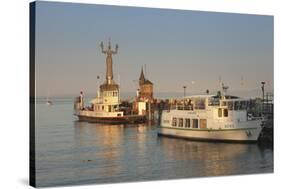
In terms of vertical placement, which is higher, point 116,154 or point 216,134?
point 216,134

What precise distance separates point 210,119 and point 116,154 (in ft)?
5.36

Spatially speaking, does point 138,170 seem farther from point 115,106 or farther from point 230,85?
point 230,85

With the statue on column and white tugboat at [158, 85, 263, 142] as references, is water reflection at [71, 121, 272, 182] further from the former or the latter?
the statue on column

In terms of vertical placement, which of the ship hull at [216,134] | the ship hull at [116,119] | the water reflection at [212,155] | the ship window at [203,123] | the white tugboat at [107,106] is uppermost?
the white tugboat at [107,106]

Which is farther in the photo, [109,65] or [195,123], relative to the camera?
[195,123]

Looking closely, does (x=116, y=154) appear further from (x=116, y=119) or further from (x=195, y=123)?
(x=195, y=123)

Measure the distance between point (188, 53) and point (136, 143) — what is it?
5.05 ft

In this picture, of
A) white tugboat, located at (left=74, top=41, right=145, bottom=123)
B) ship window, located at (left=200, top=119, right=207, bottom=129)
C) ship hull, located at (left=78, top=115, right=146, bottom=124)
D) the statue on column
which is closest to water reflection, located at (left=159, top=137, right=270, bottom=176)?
ship window, located at (left=200, top=119, right=207, bottom=129)

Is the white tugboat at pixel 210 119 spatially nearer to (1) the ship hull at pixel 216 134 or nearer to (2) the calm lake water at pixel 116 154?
(1) the ship hull at pixel 216 134

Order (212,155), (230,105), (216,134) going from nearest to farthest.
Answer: (212,155) < (216,134) < (230,105)

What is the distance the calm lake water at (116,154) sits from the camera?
980 cm

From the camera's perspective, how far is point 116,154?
10.2 m

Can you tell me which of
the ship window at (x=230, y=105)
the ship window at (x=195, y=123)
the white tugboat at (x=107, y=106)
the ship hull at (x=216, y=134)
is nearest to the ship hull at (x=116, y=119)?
the white tugboat at (x=107, y=106)

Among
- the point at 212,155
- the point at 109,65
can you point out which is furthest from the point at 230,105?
the point at 109,65
